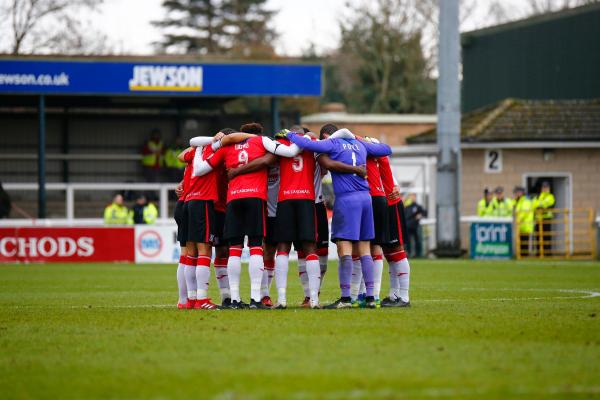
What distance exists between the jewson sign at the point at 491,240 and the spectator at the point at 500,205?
1.11ft

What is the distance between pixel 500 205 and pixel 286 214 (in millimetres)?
20068

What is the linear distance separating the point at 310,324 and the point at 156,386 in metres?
3.88

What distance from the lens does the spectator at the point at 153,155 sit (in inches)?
1615

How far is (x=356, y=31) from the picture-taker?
2438 inches

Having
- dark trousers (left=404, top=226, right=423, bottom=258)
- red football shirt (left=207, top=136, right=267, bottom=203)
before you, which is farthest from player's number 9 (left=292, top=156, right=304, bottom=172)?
dark trousers (left=404, top=226, right=423, bottom=258)

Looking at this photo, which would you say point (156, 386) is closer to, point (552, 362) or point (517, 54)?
point (552, 362)

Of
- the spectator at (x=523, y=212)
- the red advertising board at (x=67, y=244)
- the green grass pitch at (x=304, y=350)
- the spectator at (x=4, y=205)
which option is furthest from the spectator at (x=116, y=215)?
the green grass pitch at (x=304, y=350)

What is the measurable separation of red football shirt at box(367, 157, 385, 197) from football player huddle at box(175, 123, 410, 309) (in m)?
0.01

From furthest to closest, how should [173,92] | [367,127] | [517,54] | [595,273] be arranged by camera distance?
[367,127], [517,54], [173,92], [595,273]

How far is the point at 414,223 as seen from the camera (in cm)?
3447

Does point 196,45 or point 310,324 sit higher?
point 196,45

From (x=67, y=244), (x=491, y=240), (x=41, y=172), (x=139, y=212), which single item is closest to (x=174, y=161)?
(x=41, y=172)

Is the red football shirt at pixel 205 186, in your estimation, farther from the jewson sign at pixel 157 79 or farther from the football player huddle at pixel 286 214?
the jewson sign at pixel 157 79

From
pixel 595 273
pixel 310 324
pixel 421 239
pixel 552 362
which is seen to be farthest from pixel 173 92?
pixel 552 362
